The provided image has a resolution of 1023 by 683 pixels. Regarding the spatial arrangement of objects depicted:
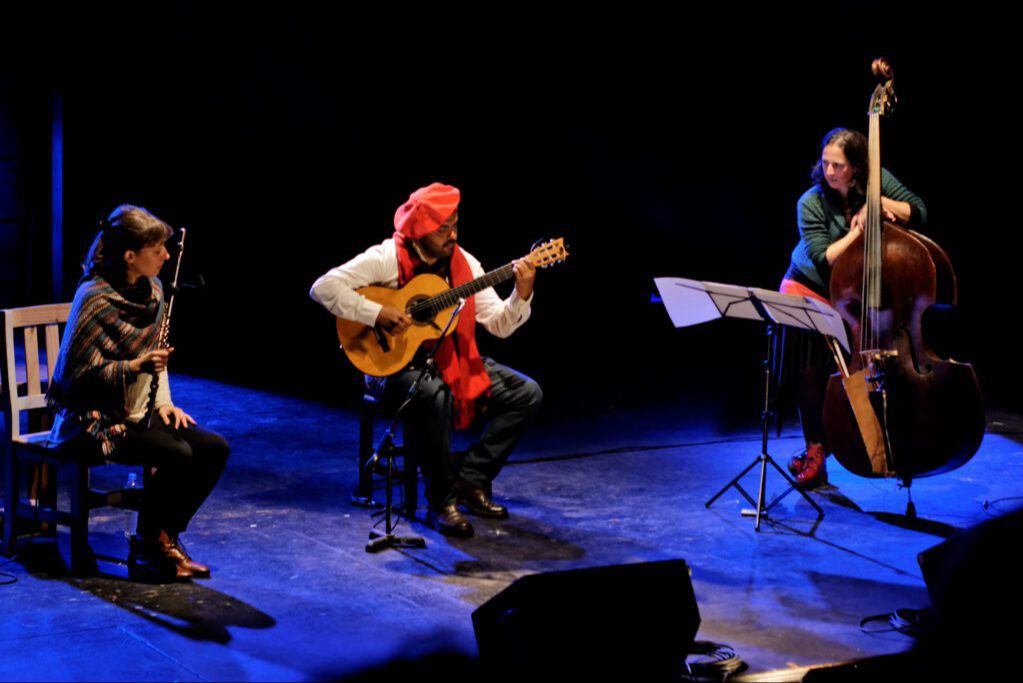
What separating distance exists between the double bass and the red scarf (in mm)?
1400

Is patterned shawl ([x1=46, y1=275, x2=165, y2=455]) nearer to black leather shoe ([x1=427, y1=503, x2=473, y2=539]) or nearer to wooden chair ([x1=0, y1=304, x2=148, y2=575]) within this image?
wooden chair ([x1=0, y1=304, x2=148, y2=575])

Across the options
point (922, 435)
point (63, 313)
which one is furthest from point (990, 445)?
point (63, 313)

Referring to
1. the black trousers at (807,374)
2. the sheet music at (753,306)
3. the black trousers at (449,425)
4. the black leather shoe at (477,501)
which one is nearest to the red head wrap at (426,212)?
the black trousers at (449,425)

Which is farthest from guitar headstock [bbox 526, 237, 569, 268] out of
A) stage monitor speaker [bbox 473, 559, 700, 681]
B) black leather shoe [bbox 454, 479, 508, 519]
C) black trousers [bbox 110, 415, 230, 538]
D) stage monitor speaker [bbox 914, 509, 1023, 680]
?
stage monitor speaker [bbox 914, 509, 1023, 680]

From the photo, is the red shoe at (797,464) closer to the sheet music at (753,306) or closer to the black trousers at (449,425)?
the sheet music at (753,306)

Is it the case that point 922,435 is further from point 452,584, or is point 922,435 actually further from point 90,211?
point 90,211

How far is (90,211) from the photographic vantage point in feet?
29.2

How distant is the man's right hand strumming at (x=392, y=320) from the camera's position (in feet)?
16.3

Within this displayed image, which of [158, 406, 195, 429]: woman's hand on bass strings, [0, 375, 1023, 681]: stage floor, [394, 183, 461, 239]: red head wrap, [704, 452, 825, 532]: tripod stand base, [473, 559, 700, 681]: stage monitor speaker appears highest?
[394, 183, 461, 239]: red head wrap

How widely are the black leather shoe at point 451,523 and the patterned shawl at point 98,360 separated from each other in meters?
1.25

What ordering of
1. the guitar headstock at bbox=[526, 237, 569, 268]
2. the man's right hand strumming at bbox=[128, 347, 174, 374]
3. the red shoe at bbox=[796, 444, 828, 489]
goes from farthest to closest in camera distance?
the red shoe at bbox=[796, 444, 828, 489] → the guitar headstock at bbox=[526, 237, 569, 268] → the man's right hand strumming at bbox=[128, 347, 174, 374]

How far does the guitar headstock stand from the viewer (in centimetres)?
492

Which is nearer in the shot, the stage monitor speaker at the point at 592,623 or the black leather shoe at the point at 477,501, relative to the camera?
the stage monitor speaker at the point at 592,623

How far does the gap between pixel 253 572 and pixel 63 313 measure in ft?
3.76
